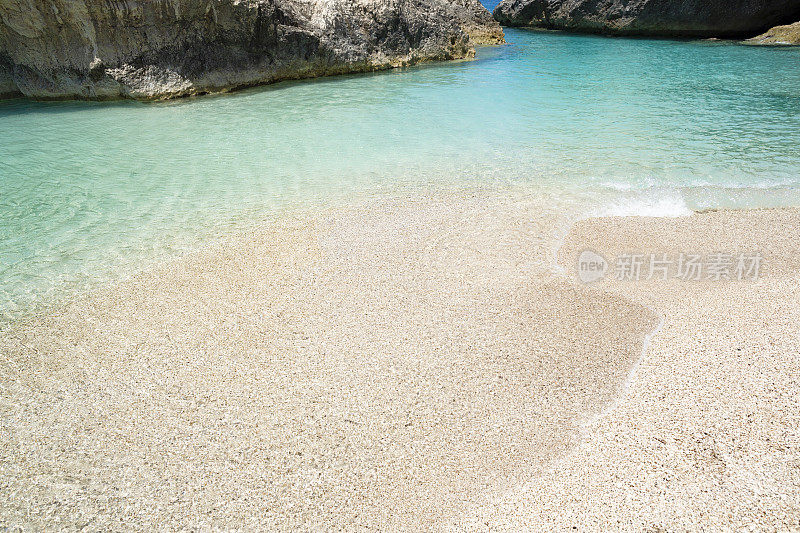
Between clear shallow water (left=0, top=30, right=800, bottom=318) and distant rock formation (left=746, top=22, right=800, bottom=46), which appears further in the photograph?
distant rock formation (left=746, top=22, right=800, bottom=46)

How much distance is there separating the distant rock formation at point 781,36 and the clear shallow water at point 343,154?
38.9 ft

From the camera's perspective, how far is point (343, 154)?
7.75 metres

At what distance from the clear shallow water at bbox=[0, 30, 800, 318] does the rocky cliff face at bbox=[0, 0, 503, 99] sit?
853 millimetres

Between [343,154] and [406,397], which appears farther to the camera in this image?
[343,154]

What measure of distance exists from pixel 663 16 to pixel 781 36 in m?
6.38

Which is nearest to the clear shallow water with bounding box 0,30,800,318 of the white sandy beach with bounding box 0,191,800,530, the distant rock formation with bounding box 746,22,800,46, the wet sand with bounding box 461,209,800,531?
the white sandy beach with bounding box 0,191,800,530

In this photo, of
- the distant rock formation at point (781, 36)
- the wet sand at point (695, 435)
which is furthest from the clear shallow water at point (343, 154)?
the distant rock formation at point (781, 36)

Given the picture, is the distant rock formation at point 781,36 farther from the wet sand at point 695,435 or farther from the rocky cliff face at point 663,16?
the wet sand at point 695,435

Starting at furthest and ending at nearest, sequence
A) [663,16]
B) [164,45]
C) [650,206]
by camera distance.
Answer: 1. [663,16]
2. [164,45]
3. [650,206]

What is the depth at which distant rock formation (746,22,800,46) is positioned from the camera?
22047 millimetres

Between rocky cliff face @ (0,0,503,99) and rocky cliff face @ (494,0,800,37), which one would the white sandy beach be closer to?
rocky cliff face @ (0,0,503,99)

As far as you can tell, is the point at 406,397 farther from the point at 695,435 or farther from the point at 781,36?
the point at 781,36

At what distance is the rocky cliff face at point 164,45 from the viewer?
11.5 metres

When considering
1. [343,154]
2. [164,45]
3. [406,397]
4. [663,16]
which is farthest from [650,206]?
[663,16]
